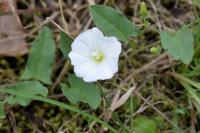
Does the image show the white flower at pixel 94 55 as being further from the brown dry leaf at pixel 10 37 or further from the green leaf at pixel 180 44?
the brown dry leaf at pixel 10 37

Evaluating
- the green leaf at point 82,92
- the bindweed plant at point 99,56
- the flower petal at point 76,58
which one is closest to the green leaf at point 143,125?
the bindweed plant at point 99,56

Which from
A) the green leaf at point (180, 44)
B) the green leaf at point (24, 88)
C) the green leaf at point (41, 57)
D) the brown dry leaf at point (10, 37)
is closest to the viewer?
the green leaf at point (180, 44)

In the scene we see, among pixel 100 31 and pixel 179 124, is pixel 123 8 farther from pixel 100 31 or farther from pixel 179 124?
pixel 179 124

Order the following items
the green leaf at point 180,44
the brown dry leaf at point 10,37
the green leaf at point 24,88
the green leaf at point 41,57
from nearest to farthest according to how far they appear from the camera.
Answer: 1. the green leaf at point 180,44
2. the green leaf at point 24,88
3. the green leaf at point 41,57
4. the brown dry leaf at point 10,37

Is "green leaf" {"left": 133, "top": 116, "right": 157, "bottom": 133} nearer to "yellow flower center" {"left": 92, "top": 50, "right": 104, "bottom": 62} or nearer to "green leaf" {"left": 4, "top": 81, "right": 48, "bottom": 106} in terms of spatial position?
"yellow flower center" {"left": 92, "top": 50, "right": 104, "bottom": 62}

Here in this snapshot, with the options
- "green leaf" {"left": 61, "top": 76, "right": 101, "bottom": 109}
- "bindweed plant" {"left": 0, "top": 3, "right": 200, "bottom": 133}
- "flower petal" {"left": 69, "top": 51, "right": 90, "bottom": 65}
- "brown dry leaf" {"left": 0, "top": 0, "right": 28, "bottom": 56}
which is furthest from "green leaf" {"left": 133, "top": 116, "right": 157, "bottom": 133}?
"brown dry leaf" {"left": 0, "top": 0, "right": 28, "bottom": 56}

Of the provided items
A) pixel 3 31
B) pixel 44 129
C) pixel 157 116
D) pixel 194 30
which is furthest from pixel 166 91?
pixel 3 31

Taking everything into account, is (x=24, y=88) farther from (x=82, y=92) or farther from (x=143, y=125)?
(x=143, y=125)
